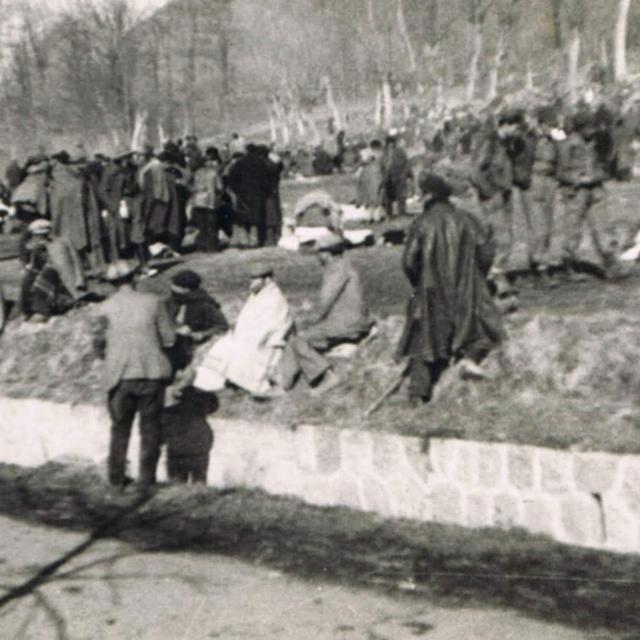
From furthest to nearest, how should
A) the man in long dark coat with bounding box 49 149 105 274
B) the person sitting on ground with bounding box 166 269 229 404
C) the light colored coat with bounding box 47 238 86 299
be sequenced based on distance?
1. the man in long dark coat with bounding box 49 149 105 274
2. the light colored coat with bounding box 47 238 86 299
3. the person sitting on ground with bounding box 166 269 229 404

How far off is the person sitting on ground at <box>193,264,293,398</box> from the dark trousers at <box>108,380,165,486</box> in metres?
0.87

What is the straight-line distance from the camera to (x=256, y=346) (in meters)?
11.5

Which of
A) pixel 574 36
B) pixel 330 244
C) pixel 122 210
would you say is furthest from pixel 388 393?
pixel 574 36

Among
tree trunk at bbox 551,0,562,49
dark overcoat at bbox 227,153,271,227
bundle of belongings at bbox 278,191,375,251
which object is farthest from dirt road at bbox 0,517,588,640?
tree trunk at bbox 551,0,562,49

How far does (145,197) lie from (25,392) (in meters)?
5.62

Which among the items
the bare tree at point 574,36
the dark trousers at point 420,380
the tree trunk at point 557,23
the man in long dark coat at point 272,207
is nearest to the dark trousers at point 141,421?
the dark trousers at point 420,380

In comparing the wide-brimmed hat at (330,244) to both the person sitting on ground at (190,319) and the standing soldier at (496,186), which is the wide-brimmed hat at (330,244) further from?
the standing soldier at (496,186)

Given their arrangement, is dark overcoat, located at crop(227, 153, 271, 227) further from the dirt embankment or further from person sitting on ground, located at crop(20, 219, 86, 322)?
the dirt embankment

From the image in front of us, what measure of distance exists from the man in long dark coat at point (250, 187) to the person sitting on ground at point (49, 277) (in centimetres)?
492

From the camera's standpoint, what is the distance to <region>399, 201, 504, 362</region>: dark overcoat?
1030cm

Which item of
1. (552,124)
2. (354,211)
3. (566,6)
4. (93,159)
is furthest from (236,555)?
(566,6)

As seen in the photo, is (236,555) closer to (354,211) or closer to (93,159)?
(93,159)

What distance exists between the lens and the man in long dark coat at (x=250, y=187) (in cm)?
1978

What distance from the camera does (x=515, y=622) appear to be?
766 centimetres
